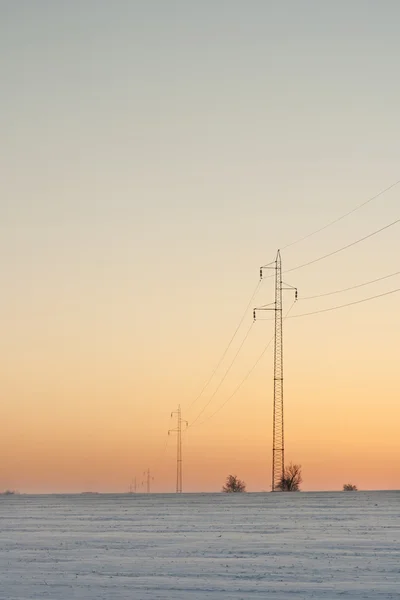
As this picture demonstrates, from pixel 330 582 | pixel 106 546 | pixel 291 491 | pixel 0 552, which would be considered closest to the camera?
pixel 330 582

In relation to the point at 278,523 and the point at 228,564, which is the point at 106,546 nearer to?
the point at 228,564

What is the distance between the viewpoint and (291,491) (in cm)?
14962

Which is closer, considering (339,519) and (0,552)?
(0,552)

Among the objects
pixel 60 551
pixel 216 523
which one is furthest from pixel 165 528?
pixel 60 551

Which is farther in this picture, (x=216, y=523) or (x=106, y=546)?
(x=216, y=523)

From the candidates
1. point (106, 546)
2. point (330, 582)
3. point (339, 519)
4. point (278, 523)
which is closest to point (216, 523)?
point (278, 523)

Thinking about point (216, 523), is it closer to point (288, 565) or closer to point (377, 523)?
point (377, 523)

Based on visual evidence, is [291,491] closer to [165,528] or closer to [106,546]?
[165,528]

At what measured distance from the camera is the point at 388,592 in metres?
31.9

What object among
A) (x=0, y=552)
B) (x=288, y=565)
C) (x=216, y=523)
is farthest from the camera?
(x=216, y=523)

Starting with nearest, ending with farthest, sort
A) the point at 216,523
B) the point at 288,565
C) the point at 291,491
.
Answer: the point at 288,565 → the point at 216,523 → the point at 291,491

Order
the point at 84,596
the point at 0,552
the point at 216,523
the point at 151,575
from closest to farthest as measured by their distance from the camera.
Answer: the point at 84,596
the point at 151,575
the point at 0,552
the point at 216,523

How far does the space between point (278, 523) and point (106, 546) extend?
22.3 m

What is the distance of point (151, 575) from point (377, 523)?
115ft
